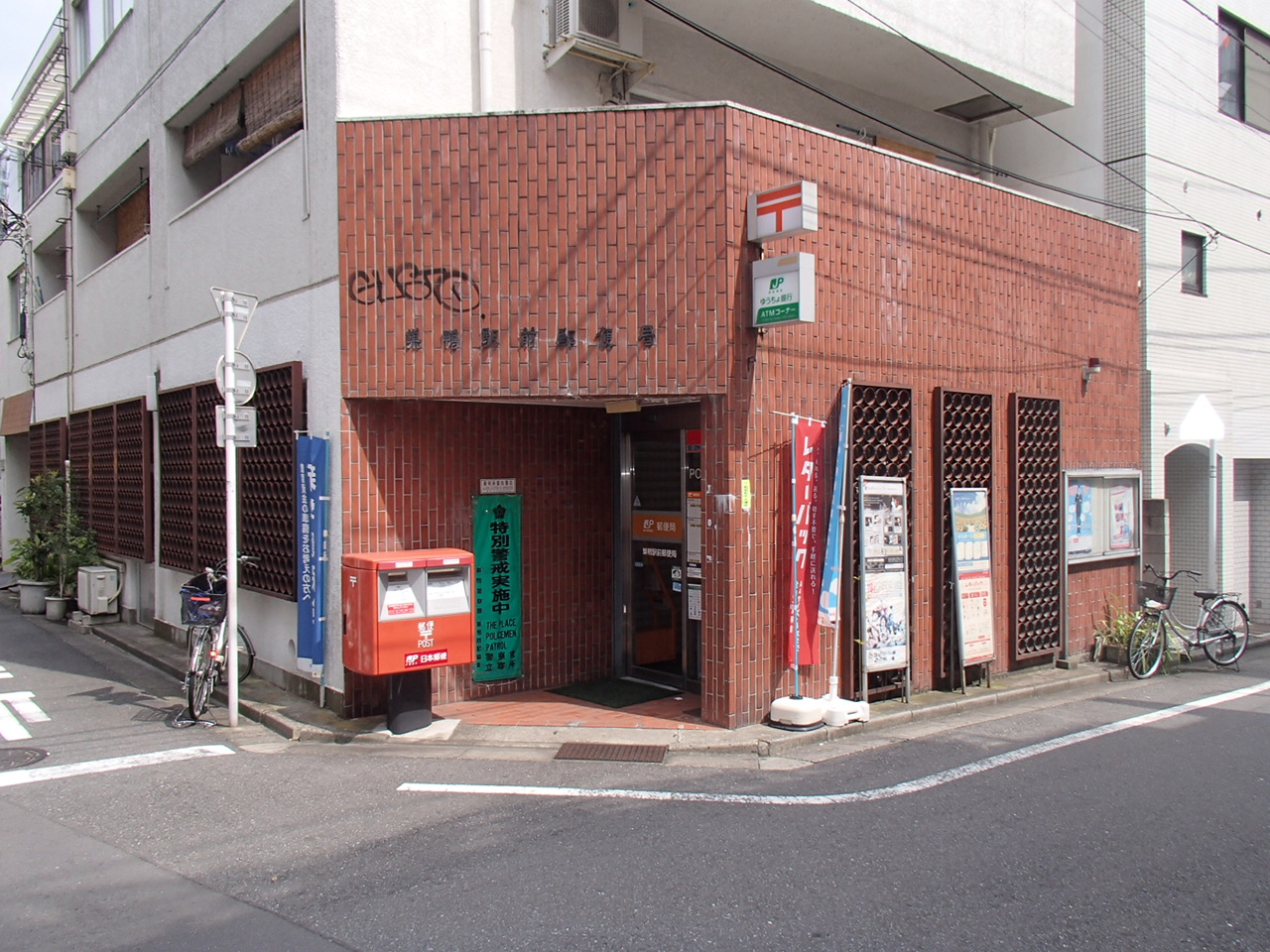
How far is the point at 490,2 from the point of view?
9.42m

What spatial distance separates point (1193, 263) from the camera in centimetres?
1426

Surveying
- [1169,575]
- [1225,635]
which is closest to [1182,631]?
[1225,635]

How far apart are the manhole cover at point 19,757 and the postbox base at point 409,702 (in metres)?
2.84

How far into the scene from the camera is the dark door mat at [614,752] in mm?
7535

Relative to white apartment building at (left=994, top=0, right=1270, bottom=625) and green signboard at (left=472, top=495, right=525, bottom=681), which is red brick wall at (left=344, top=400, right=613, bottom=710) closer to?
green signboard at (left=472, top=495, right=525, bottom=681)

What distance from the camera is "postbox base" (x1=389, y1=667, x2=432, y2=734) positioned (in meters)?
8.12

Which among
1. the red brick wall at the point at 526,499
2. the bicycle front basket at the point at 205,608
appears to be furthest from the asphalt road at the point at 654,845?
the red brick wall at the point at 526,499

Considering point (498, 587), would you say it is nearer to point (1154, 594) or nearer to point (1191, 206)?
point (1154, 594)

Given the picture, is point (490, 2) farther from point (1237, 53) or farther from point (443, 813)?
point (1237, 53)

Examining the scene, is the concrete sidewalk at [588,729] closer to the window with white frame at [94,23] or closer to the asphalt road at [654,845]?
the asphalt road at [654,845]

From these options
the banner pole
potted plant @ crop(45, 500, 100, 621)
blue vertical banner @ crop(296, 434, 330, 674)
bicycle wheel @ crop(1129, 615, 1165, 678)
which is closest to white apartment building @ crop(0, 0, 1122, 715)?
blue vertical banner @ crop(296, 434, 330, 674)

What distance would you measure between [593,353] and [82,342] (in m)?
13.1

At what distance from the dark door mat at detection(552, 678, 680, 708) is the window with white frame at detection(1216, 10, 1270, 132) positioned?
13273mm

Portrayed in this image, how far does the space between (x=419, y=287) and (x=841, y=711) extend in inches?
210
